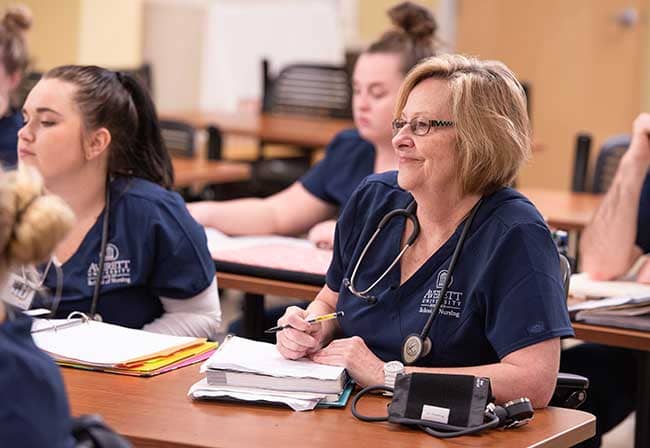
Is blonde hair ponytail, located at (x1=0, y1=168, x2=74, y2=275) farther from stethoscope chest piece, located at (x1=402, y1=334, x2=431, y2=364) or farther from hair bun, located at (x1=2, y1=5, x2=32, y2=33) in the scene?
hair bun, located at (x1=2, y1=5, x2=32, y2=33)

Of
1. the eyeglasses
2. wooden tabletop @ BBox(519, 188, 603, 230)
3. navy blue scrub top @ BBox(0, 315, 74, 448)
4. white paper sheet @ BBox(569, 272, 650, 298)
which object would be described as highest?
the eyeglasses

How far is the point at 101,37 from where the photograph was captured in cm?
743

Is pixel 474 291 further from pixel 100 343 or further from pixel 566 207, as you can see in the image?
pixel 566 207

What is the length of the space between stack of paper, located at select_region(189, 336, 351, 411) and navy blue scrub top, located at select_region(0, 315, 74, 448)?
56cm

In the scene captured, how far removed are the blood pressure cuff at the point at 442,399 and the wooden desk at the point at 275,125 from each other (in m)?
3.30

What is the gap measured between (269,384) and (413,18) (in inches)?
81.5

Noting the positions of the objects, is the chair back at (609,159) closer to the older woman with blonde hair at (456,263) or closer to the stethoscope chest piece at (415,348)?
the older woman with blonde hair at (456,263)

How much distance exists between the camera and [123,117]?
2883mm

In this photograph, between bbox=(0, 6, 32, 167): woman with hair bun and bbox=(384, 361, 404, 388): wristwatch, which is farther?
bbox=(0, 6, 32, 167): woman with hair bun

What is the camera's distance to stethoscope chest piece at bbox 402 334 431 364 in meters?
2.26

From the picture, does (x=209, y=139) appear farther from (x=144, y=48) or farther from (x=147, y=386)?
(x=147, y=386)

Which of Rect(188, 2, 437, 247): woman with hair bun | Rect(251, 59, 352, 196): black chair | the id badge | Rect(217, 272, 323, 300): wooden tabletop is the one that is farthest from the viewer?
Rect(251, 59, 352, 196): black chair

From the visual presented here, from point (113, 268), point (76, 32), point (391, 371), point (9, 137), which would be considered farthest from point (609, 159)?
point (76, 32)

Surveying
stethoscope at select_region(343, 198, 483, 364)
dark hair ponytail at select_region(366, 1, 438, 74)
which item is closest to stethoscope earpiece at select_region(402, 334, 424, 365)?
stethoscope at select_region(343, 198, 483, 364)
